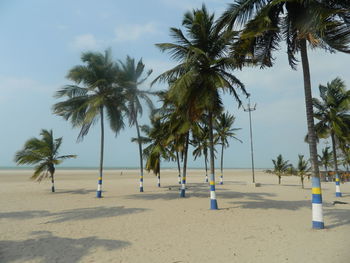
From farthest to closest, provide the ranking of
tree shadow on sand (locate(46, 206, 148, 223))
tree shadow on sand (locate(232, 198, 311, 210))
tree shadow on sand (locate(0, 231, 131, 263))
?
tree shadow on sand (locate(232, 198, 311, 210)) < tree shadow on sand (locate(46, 206, 148, 223)) < tree shadow on sand (locate(0, 231, 131, 263))

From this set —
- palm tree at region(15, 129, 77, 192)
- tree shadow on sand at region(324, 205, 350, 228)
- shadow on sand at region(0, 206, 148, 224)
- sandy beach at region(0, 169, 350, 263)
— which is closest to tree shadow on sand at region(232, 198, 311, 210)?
sandy beach at region(0, 169, 350, 263)

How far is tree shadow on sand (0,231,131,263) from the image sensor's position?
4.87m

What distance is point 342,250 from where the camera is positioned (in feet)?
16.3

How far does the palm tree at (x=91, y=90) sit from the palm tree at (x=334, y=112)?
52.1 feet

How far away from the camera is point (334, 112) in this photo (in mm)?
15898

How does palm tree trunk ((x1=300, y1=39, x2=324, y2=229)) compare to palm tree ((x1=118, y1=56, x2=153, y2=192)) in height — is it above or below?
below

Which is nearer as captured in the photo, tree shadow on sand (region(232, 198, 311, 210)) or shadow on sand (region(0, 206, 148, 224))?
shadow on sand (region(0, 206, 148, 224))

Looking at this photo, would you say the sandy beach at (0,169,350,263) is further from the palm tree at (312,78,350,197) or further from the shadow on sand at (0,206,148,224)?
the palm tree at (312,78,350,197)

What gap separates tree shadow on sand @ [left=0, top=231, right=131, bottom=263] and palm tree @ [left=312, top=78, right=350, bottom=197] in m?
16.3

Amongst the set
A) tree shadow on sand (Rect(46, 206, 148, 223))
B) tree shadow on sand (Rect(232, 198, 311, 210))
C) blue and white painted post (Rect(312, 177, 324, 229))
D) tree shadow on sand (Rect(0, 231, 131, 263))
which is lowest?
tree shadow on sand (Rect(232, 198, 311, 210))

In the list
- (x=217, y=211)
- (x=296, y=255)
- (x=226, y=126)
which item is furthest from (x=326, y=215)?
(x=226, y=126)

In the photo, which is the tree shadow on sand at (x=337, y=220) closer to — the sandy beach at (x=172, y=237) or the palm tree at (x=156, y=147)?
the sandy beach at (x=172, y=237)

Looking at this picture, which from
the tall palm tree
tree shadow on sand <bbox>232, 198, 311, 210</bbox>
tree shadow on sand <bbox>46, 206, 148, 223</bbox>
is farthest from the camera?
tree shadow on sand <bbox>232, 198, 311, 210</bbox>

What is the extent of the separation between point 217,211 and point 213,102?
5254 mm
